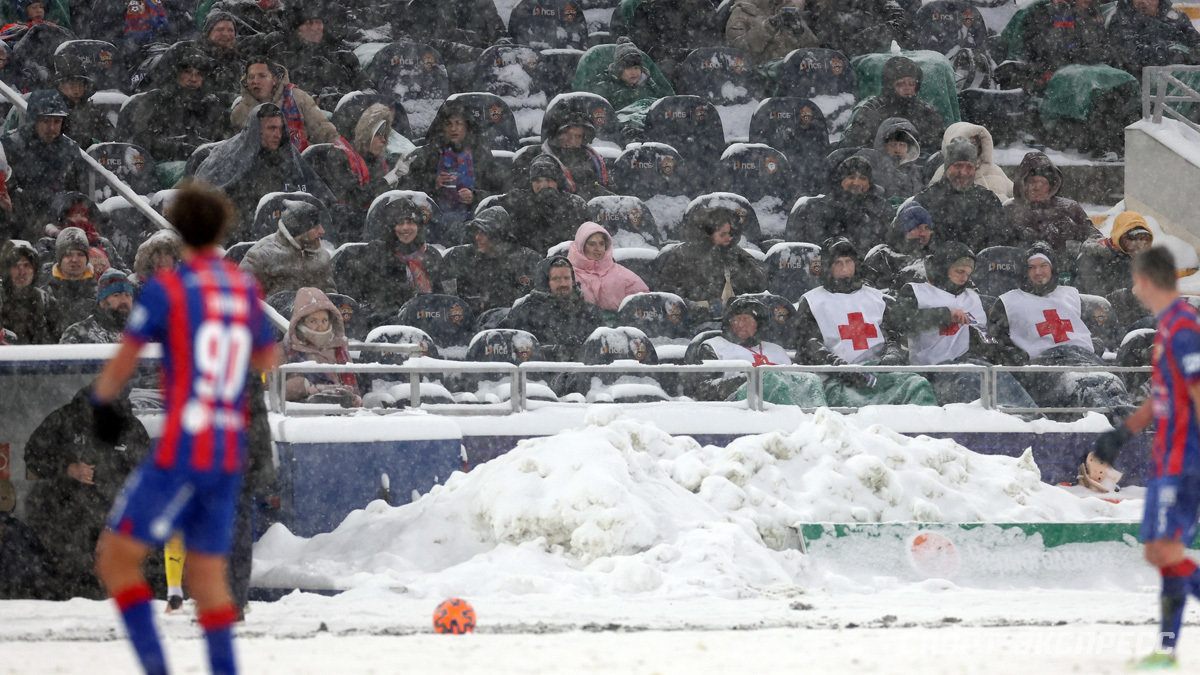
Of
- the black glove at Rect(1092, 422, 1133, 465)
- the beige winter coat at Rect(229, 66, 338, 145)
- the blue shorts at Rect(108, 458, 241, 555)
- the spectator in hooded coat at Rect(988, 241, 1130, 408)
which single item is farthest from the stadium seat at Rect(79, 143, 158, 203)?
the black glove at Rect(1092, 422, 1133, 465)

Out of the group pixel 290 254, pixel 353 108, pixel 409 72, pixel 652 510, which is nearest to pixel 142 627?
pixel 652 510

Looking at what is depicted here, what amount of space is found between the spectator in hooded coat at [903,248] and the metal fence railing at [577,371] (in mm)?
1417

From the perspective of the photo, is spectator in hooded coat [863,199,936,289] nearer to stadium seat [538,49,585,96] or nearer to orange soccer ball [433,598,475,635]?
stadium seat [538,49,585,96]

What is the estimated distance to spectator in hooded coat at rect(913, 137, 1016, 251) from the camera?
1325cm

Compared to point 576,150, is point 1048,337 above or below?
below

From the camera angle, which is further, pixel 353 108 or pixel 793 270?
pixel 353 108

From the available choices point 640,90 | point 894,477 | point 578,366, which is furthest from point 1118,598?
point 640,90

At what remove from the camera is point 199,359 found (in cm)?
442

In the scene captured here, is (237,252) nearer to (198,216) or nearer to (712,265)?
(712,265)

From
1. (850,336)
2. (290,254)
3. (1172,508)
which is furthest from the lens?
(850,336)

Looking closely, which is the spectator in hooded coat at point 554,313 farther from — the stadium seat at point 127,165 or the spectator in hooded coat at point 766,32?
the spectator in hooded coat at point 766,32

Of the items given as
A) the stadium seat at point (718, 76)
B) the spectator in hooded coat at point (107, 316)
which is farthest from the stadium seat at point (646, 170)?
the spectator in hooded coat at point (107, 316)

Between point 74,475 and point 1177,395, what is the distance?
18.1ft

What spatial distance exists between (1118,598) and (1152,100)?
923cm
